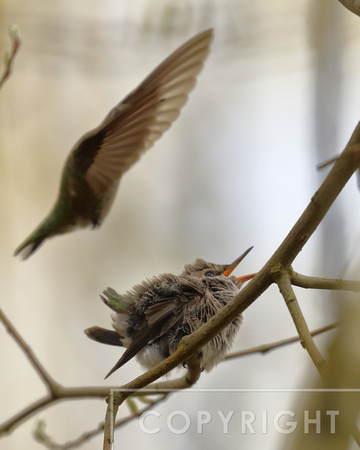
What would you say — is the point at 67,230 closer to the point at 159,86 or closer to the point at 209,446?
the point at 159,86

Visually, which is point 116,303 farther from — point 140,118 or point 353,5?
point 353,5

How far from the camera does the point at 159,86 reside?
1.92 meters

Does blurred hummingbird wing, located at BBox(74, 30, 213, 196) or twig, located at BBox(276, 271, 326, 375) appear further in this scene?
blurred hummingbird wing, located at BBox(74, 30, 213, 196)

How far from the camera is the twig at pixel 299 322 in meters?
1.21

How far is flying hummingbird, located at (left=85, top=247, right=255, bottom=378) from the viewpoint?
1841mm

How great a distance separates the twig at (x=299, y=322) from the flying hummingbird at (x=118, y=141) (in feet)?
2.48

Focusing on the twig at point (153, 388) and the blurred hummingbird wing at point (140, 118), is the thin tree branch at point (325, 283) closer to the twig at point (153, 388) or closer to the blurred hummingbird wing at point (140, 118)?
the twig at point (153, 388)

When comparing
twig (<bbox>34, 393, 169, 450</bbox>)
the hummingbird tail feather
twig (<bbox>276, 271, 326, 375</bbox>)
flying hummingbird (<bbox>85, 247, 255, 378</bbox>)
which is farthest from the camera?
twig (<bbox>34, 393, 169, 450</bbox>)

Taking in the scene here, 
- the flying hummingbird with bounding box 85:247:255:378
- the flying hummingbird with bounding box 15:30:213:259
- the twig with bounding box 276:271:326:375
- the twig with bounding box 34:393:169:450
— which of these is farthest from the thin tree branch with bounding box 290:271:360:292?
the twig with bounding box 34:393:169:450

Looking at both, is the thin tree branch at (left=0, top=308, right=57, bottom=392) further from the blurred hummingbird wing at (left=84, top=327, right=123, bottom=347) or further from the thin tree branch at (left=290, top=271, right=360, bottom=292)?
the thin tree branch at (left=290, top=271, right=360, bottom=292)

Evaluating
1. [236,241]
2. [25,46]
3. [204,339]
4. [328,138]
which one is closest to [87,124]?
[25,46]

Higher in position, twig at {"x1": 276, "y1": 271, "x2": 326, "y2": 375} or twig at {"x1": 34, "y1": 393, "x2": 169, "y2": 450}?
twig at {"x1": 276, "y1": 271, "x2": 326, "y2": 375}

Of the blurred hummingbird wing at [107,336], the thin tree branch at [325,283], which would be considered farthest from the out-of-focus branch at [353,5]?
the blurred hummingbird wing at [107,336]

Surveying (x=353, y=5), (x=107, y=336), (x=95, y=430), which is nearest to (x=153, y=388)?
(x=107, y=336)
